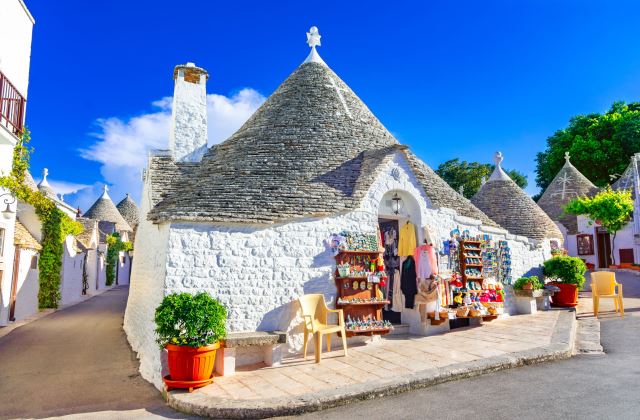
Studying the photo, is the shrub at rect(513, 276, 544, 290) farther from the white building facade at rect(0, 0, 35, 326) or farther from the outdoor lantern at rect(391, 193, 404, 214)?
the white building facade at rect(0, 0, 35, 326)

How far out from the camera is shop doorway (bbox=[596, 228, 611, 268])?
87.5 ft

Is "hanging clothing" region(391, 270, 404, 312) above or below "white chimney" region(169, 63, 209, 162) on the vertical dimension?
below

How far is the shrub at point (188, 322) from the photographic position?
19.3 ft

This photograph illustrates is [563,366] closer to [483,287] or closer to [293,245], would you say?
[483,287]

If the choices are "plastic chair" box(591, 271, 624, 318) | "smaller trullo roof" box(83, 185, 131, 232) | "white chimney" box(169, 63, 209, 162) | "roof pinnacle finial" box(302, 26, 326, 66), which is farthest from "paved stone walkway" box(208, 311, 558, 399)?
"smaller trullo roof" box(83, 185, 131, 232)

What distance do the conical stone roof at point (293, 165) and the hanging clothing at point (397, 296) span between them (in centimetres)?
196

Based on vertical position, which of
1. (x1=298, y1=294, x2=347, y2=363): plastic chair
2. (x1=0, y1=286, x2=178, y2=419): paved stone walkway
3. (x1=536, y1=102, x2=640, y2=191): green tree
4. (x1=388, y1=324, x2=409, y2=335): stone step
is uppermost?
(x1=536, y1=102, x2=640, y2=191): green tree

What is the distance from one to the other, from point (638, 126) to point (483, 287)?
1079 inches

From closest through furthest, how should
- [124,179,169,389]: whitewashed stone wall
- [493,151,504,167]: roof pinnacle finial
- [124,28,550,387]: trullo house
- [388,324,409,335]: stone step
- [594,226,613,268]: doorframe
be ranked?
[124,179,169,389]: whitewashed stone wall
[124,28,550,387]: trullo house
[388,324,409,335]: stone step
[493,151,504,167]: roof pinnacle finial
[594,226,613,268]: doorframe

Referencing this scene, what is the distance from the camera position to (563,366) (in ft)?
21.3

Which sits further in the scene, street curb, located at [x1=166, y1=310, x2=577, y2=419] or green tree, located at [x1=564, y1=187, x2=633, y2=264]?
green tree, located at [x1=564, y1=187, x2=633, y2=264]

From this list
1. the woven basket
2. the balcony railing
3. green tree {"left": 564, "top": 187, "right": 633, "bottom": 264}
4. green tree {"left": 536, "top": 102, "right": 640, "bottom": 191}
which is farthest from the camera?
green tree {"left": 536, "top": 102, "right": 640, "bottom": 191}

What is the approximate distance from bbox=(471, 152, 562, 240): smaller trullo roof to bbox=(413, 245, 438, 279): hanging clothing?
7.54 m

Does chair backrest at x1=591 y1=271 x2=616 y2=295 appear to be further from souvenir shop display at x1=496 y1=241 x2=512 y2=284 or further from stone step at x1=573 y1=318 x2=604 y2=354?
souvenir shop display at x1=496 y1=241 x2=512 y2=284
